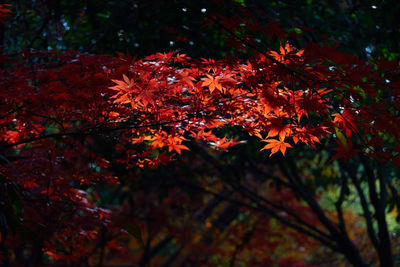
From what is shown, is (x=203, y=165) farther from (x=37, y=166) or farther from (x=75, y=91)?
(x=75, y=91)

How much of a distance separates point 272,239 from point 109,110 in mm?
7152

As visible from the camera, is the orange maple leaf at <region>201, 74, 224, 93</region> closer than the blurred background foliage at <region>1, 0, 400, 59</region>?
Yes

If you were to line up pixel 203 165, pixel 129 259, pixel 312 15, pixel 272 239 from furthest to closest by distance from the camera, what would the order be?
pixel 129 259 → pixel 272 239 → pixel 203 165 → pixel 312 15

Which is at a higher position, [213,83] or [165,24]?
[213,83]

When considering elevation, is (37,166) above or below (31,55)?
below

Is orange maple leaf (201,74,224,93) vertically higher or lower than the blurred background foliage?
higher

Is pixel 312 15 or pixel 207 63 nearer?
pixel 207 63

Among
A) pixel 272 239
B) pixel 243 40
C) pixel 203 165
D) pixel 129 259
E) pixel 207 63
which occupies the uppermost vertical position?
pixel 243 40

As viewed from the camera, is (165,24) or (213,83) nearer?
(213,83)

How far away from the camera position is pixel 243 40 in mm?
2094

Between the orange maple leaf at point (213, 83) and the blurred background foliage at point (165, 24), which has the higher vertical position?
the orange maple leaf at point (213, 83)

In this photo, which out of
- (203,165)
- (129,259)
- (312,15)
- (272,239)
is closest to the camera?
(312,15)

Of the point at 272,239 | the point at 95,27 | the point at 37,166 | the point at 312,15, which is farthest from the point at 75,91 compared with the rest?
the point at 272,239

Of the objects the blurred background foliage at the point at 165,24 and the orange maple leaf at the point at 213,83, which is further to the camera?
the blurred background foliage at the point at 165,24
